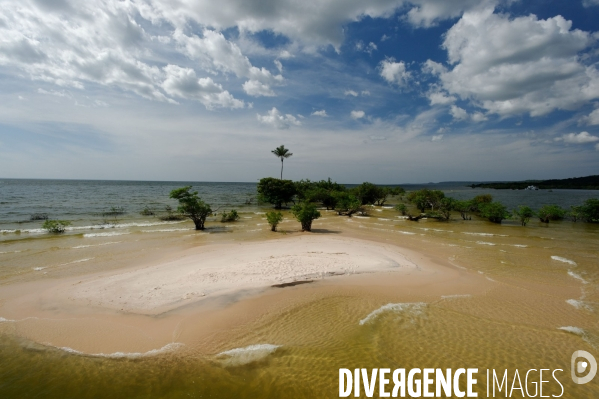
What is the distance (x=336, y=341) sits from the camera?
782cm

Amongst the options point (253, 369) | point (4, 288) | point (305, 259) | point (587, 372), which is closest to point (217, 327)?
point (253, 369)

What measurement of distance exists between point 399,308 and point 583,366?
467 centimetres

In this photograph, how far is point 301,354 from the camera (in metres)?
7.22

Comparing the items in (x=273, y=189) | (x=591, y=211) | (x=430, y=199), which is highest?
(x=273, y=189)

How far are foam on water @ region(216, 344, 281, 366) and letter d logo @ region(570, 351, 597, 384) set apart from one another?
24.5 ft

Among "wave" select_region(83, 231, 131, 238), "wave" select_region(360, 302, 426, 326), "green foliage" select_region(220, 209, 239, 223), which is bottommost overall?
"wave" select_region(360, 302, 426, 326)

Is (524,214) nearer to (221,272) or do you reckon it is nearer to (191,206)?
(221,272)

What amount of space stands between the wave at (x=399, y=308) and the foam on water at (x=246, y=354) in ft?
11.3

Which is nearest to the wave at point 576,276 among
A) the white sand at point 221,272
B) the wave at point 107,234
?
the white sand at point 221,272

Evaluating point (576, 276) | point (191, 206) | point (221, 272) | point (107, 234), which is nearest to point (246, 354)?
point (221, 272)

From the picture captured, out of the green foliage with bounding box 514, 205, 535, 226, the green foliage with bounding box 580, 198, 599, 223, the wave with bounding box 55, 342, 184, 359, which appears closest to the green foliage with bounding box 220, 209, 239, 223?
the wave with bounding box 55, 342, 184, 359

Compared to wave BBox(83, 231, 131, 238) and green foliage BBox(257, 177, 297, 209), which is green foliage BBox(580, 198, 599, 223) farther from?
wave BBox(83, 231, 131, 238)

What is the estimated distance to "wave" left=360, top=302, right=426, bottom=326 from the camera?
9219 mm

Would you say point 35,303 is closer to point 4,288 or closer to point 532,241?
point 4,288
